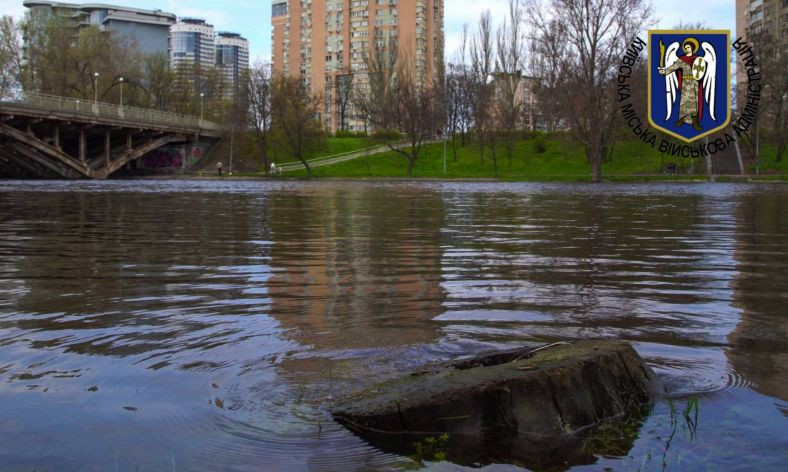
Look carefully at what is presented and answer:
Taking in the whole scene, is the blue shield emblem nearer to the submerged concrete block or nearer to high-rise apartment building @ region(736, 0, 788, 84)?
the submerged concrete block

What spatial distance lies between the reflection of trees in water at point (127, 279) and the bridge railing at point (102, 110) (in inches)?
1598

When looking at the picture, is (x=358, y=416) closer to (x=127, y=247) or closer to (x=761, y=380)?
(x=761, y=380)

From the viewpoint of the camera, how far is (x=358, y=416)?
375 cm

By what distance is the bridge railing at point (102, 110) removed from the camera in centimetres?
5362

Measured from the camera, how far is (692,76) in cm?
3531

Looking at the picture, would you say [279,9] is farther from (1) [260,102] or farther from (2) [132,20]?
(1) [260,102]

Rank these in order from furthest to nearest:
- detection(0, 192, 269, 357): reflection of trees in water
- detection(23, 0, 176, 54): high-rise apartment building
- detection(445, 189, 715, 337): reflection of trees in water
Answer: detection(23, 0, 176, 54): high-rise apartment building
detection(445, 189, 715, 337): reflection of trees in water
detection(0, 192, 269, 357): reflection of trees in water

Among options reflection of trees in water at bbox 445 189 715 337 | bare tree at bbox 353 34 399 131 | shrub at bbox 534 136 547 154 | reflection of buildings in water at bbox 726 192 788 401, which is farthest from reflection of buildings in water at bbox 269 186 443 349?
bare tree at bbox 353 34 399 131

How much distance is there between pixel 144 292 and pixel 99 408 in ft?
12.6

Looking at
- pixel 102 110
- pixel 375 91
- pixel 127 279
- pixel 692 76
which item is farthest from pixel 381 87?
pixel 127 279

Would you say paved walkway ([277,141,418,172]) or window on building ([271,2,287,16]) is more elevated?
window on building ([271,2,287,16])

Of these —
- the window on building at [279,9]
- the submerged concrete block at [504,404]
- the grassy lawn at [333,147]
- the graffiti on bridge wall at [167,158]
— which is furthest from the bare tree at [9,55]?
the window on building at [279,9]

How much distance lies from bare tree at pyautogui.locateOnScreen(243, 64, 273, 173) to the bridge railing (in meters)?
6.80

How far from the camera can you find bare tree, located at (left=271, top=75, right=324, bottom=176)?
72062 millimetres
